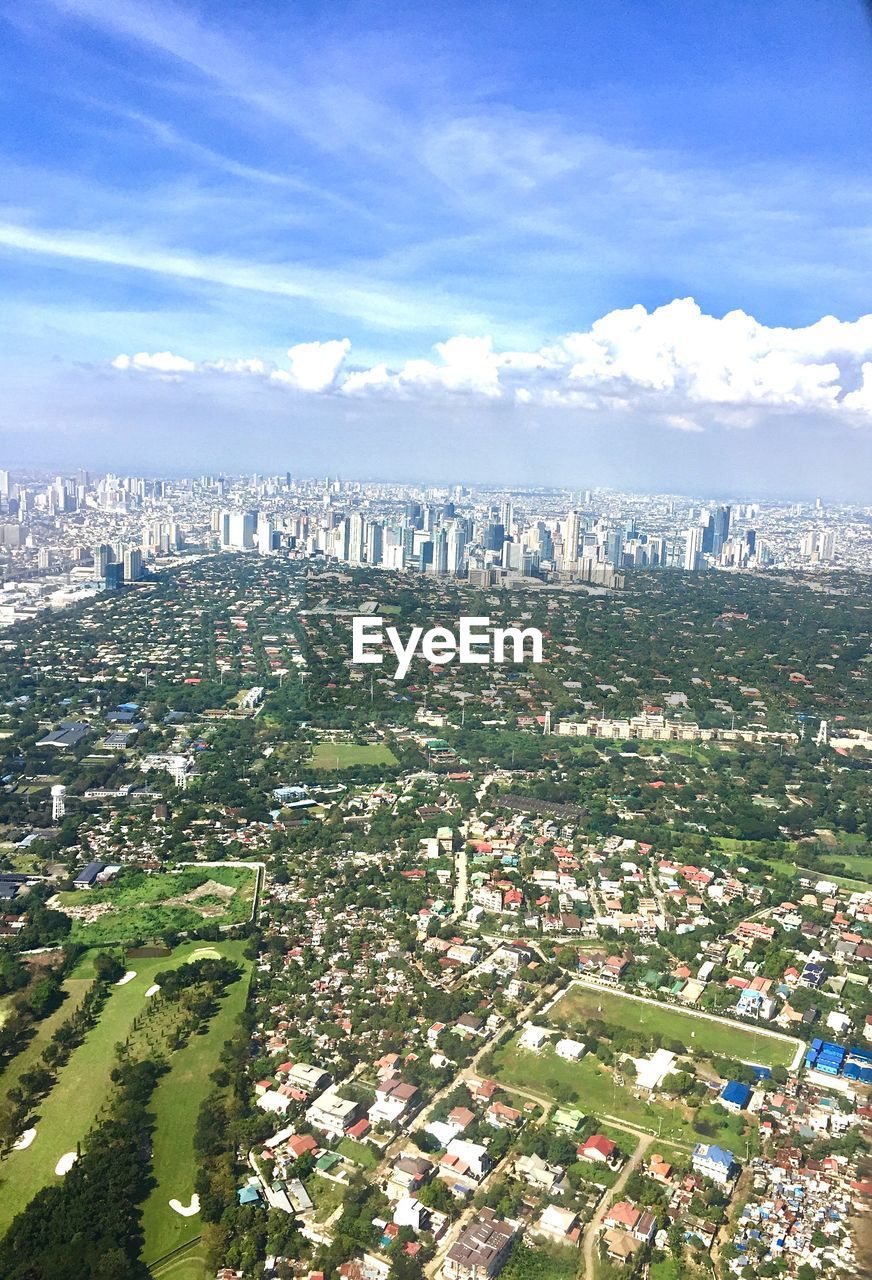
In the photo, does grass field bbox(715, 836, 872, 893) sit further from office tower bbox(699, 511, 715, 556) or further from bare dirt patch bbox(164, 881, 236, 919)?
office tower bbox(699, 511, 715, 556)

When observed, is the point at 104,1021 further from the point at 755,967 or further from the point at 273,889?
the point at 755,967

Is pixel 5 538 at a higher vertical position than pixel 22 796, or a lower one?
higher

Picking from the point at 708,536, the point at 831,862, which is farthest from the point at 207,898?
the point at 708,536

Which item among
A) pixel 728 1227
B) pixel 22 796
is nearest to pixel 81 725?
pixel 22 796

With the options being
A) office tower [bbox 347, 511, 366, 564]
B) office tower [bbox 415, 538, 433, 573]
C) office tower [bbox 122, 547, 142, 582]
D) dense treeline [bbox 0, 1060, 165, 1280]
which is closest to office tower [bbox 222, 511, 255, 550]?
office tower [bbox 347, 511, 366, 564]

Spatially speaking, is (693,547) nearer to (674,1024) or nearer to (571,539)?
(571,539)

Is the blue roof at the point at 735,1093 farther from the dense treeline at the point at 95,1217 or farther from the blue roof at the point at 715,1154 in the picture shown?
the dense treeline at the point at 95,1217
